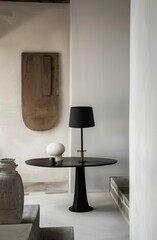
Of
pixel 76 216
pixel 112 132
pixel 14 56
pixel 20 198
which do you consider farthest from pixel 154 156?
pixel 14 56

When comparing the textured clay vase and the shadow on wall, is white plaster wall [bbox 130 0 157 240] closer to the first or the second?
the textured clay vase

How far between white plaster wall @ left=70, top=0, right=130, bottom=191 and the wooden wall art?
655 mm

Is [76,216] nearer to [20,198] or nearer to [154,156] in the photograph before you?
[20,198]

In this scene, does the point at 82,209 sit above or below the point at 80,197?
below

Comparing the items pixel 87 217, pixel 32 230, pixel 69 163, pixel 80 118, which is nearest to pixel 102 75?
pixel 80 118

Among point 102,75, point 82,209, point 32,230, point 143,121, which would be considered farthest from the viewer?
point 102,75

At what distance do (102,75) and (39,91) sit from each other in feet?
3.79

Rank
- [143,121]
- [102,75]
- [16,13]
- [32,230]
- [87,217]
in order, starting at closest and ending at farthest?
[143,121], [32,230], [87,217], [102,75], [16,13]

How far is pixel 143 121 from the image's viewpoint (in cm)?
208

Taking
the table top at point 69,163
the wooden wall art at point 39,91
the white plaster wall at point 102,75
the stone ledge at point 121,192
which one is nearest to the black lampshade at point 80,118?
the table top at point 69,163

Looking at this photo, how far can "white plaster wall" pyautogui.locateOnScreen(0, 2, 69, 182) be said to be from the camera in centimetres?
519

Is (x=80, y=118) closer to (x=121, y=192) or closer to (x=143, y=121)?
(x=121, y=192)

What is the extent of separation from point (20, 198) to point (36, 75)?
10.0 feet

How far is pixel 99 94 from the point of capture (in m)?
4.72
